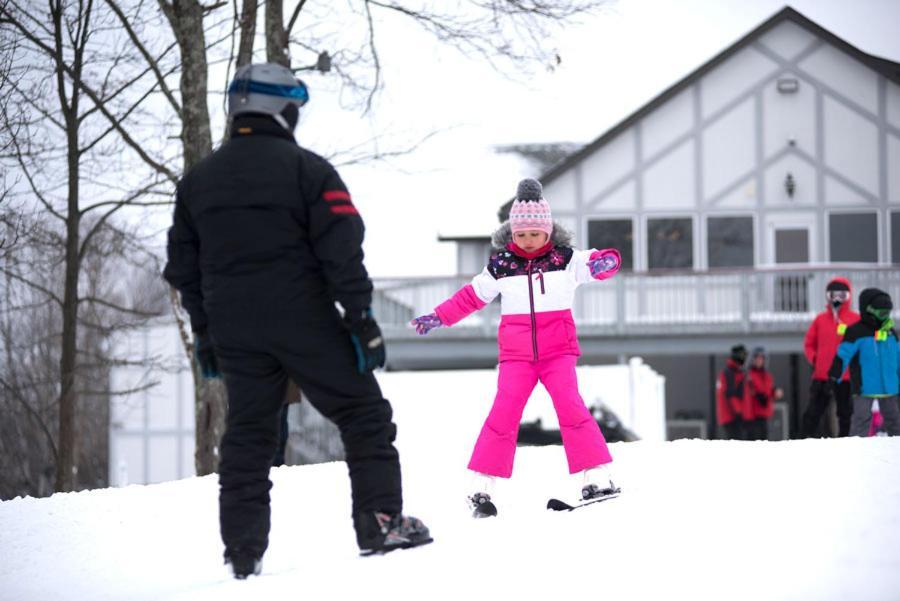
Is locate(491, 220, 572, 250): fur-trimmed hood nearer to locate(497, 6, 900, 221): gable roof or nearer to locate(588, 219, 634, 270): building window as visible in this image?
locate(497, 6, 900, 221): gable roof

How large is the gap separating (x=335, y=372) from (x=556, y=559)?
0.99m

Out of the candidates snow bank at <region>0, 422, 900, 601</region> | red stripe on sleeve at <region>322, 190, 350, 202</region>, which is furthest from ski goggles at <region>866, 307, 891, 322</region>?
red stripe on sleeve at <region>322, 190, 350, 202</region>

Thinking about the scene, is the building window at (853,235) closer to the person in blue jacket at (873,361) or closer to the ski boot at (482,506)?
the person in blue jacket at (873,361)

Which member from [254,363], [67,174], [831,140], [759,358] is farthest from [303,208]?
[831,140]

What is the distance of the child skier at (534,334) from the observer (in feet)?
18.0

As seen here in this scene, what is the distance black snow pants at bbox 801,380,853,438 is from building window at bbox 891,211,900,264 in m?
14.9

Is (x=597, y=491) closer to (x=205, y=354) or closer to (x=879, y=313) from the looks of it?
(x=205, y=354)

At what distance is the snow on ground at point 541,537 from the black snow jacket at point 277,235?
3.12 ft

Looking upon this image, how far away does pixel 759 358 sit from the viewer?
603 inches

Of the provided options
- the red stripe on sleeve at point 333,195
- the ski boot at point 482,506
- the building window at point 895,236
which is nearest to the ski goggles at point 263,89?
the red stripe on sleeve at point 333,195

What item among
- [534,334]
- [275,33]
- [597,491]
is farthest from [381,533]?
[275,33]

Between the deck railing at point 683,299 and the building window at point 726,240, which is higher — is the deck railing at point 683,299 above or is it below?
below

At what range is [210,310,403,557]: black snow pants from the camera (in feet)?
13.5

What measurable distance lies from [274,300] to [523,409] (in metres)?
1.87
